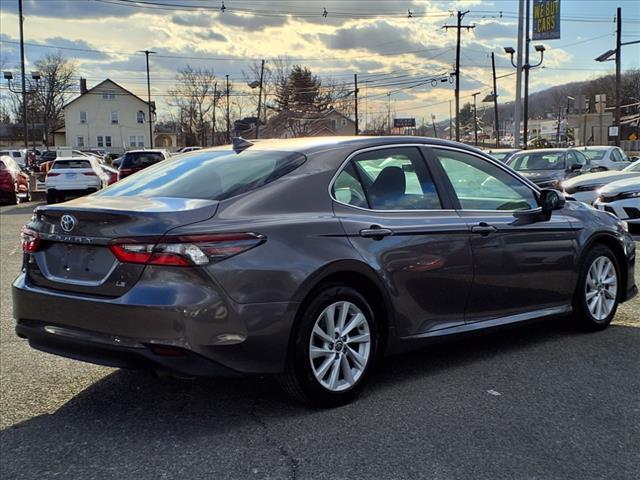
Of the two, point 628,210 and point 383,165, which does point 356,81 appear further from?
point 383,165

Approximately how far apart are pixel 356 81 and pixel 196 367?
215 feet

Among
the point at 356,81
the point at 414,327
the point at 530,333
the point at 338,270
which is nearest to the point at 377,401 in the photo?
the point at 414,327

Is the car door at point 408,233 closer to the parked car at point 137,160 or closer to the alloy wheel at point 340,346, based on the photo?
the alloy wheel at point 340,346

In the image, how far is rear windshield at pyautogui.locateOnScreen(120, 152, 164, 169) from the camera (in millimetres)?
22523

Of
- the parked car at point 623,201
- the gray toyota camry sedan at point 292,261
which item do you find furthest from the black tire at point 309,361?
the parked car at point 623,201

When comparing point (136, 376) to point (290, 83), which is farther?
point (290, 83)

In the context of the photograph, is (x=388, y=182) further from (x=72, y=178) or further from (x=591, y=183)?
(x=72, y=178)

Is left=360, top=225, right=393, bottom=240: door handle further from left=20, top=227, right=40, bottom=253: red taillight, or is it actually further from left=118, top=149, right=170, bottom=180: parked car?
left=118, top=149, right=170, bottom=180: parked car

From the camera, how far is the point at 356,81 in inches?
2628

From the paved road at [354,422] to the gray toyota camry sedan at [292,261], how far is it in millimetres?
308

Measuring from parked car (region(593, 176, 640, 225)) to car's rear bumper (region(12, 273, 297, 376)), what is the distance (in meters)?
9.90

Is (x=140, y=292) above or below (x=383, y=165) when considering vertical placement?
below

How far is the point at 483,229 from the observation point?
4.71 meters

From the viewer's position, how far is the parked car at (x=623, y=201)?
469 inches
